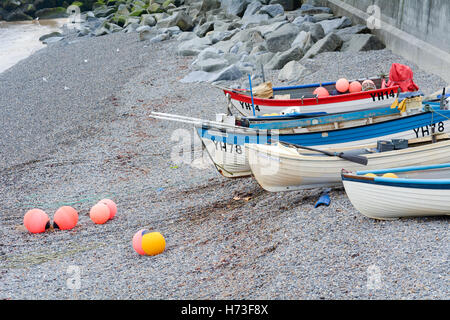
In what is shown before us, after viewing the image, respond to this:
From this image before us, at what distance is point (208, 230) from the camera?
312 inches

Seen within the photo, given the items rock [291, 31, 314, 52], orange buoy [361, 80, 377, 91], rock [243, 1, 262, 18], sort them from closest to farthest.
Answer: orange buoy [361, 80, 377, 91], rock [291, 31, 314, 52], rock [243, 1, 262, 18]

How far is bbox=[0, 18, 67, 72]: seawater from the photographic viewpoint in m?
Answer: 27.4

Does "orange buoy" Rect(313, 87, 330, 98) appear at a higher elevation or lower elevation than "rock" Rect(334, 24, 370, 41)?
→ higher

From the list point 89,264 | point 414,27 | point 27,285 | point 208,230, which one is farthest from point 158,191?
point 414,27

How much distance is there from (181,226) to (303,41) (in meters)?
10.7

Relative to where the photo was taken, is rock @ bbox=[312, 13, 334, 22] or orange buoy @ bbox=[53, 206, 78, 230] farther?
rock @ bbox=[312, 13, 334, 22]

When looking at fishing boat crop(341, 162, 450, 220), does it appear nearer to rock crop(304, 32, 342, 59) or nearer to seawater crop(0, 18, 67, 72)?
rock crop(304, 32, 342, 59)

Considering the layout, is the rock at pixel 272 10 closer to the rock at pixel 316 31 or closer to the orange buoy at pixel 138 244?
the rock at pixel 316 31

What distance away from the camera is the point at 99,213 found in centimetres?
846

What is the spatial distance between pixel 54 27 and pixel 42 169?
26.7 metres

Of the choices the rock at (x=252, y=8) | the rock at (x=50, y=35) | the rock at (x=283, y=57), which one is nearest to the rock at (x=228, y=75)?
the rock at (x=283, y=57)

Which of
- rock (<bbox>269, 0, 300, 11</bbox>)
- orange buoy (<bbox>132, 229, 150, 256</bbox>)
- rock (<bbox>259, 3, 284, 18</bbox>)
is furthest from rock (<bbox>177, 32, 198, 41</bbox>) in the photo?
orange buoy (<bbox>132, 229, 150, 256</bbox>)

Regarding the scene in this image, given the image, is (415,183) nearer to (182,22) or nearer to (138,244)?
(138,244)

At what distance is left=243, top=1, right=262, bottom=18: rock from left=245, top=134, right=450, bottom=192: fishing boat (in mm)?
17080
